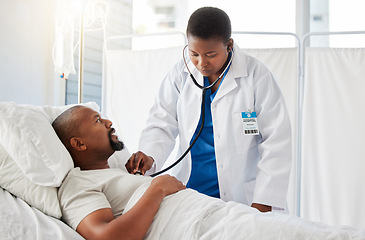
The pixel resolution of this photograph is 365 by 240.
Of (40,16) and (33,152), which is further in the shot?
(40,16)

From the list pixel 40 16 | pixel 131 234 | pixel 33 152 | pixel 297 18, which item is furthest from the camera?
pixel 297 18

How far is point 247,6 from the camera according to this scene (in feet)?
11.5

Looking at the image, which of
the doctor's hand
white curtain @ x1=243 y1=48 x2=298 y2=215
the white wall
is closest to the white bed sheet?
the doctor's hand

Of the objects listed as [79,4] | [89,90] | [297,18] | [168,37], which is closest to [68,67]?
[79,4]

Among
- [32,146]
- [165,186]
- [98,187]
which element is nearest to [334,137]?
[165,186]

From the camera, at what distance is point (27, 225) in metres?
1.05

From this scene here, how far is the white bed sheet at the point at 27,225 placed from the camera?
3.33 feet

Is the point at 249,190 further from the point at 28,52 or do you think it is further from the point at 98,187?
the point at 28,52

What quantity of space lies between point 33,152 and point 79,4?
139 centimetres

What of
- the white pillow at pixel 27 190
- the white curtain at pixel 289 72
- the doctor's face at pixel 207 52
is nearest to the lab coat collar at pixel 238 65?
the doctor's face at pixel 207 52

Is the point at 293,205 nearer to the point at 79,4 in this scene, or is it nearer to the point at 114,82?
the point at 114,82

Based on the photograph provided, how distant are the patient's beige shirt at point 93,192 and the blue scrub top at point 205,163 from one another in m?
0.32

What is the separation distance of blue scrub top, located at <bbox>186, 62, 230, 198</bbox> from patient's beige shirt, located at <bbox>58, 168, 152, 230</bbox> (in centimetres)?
32

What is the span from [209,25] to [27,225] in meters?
0.92
